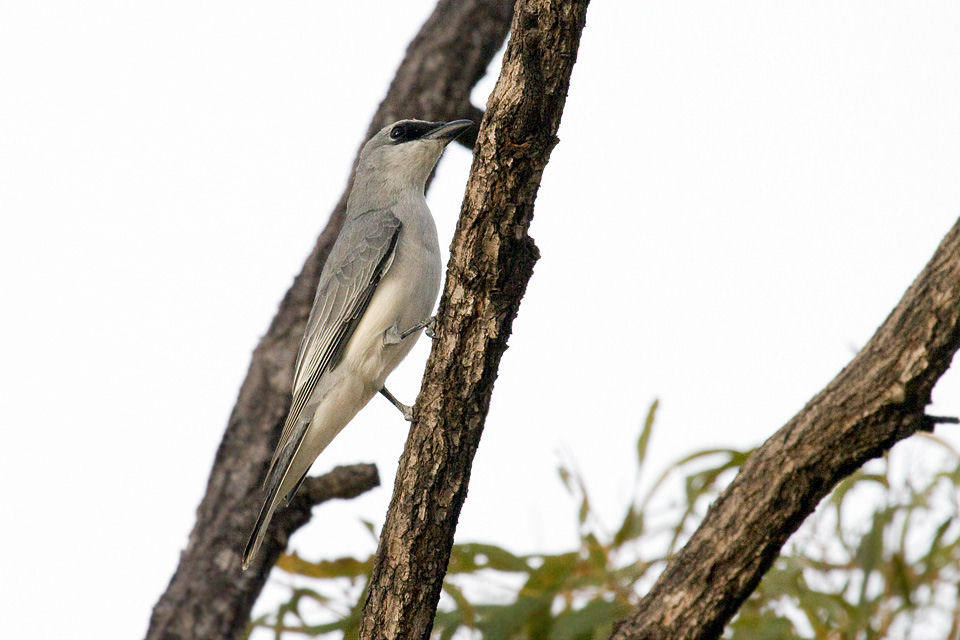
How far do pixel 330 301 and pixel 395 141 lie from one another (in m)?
0.98

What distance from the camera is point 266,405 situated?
506 centimetres

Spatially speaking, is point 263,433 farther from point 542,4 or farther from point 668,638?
point 542,4

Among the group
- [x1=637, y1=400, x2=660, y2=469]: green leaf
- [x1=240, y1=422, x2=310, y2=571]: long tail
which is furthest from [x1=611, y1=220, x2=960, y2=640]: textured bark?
[x1=240, y1=422, x2=310, y2=571]: long tail

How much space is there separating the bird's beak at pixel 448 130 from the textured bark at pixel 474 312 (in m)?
1.77

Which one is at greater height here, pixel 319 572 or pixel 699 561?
pixel 319 572

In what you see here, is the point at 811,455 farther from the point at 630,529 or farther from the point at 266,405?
the point at 266,405

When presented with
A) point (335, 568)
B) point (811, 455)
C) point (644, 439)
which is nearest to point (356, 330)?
point (335, 568)

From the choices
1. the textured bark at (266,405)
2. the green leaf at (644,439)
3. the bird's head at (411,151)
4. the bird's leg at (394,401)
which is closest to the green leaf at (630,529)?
the green leaf at (644,439)

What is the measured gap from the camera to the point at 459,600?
3791 mm

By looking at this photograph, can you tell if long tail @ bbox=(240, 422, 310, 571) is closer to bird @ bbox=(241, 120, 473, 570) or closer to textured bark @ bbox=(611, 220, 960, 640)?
bird @ bbox=(241, 120, 473, 570)

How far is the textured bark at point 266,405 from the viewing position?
188 inches

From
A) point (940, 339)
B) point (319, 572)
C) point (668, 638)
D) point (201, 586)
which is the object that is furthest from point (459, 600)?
point (940, 339)

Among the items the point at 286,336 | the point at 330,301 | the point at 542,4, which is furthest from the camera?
the point at 286,336

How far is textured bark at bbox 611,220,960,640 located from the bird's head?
7.21 feet
